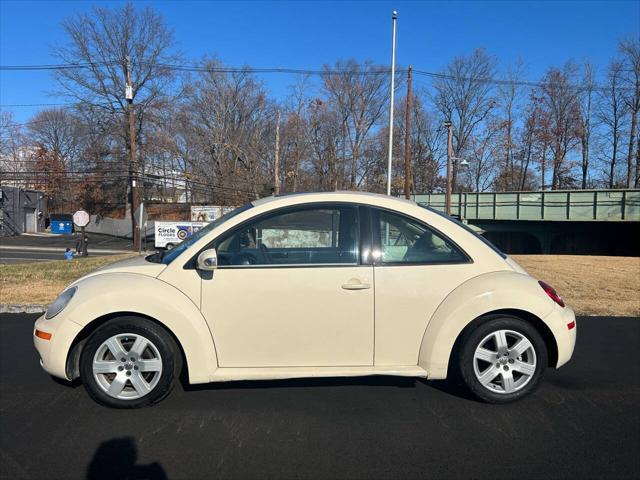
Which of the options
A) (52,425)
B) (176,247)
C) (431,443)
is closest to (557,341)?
(431,443)

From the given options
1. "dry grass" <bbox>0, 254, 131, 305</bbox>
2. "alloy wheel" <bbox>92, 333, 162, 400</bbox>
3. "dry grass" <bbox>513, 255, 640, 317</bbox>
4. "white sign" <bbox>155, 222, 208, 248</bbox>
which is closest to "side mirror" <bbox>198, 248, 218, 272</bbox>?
"alloy wheel" <bbox>92, 333, 162, 400</bbox>

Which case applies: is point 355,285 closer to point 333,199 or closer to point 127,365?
point 333,199

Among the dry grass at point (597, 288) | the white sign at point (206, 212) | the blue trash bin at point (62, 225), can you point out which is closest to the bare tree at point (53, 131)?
the blue trash bin at point (62, 225)

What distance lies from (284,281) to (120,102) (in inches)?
1942

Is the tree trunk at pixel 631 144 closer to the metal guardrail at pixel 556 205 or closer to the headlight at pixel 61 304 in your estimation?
the metal guardrail at pixel 556 205

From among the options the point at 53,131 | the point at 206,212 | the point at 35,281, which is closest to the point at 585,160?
the point at 206,212

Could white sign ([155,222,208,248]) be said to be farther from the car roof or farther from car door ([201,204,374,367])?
car door ([201,204,374,367])

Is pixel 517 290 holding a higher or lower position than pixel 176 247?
lower

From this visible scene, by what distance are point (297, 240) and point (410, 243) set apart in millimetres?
937

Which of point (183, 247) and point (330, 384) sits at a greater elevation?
point (183, 247)

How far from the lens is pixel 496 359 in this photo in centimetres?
353

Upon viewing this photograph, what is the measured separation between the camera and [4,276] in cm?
1005

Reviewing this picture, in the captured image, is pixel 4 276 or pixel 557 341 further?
pixel 4 276

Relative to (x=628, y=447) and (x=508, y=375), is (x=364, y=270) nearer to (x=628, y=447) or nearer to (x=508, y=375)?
(x=508, y=375)
